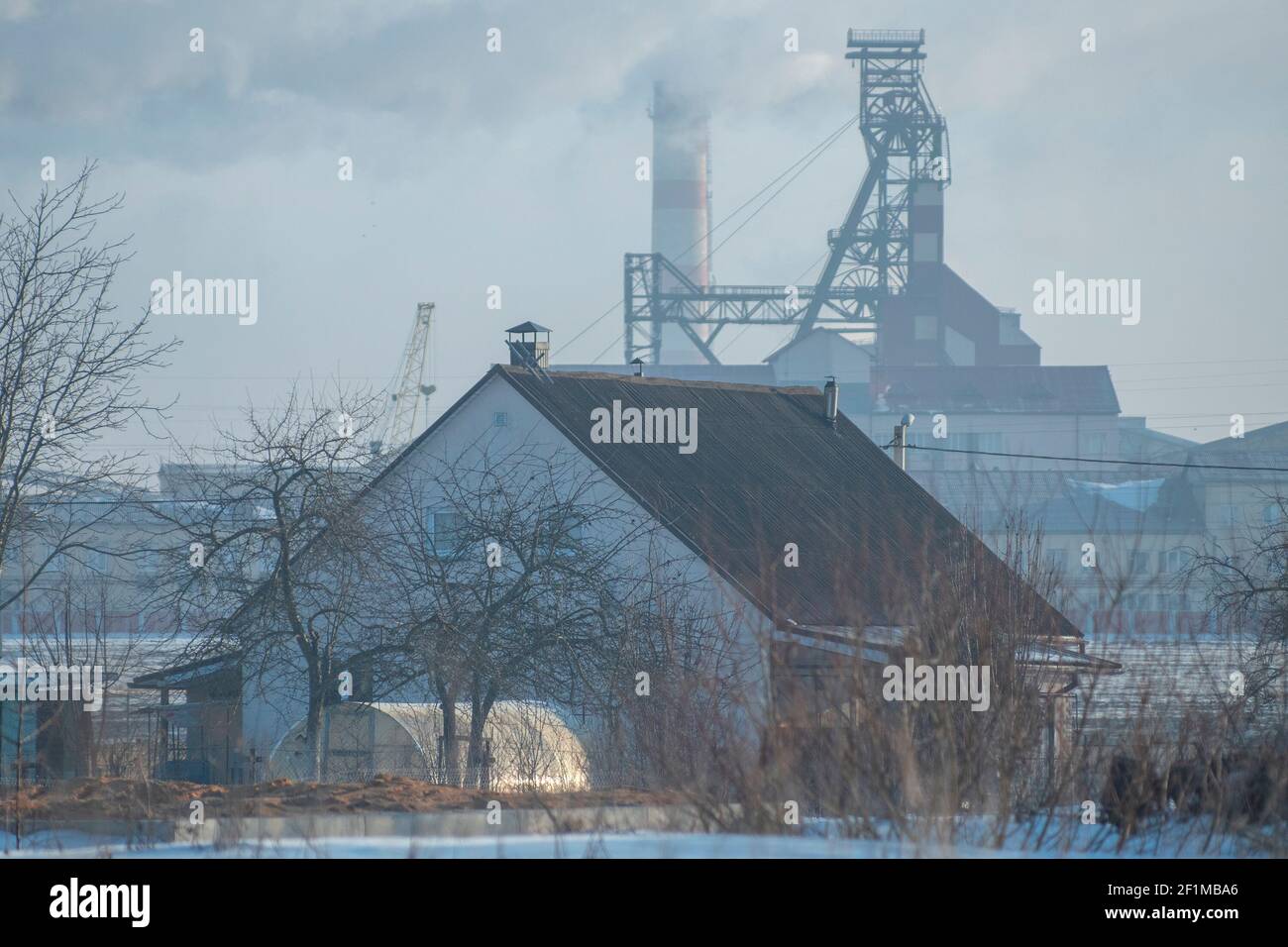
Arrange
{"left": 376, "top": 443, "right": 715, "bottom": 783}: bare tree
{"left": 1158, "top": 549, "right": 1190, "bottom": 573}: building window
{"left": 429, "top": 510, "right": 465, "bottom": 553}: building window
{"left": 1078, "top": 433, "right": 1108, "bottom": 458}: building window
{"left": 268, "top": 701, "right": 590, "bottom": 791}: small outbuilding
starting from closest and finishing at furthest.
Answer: {"left": 1158, "top": 549, "right": 1190, "bottom": 573}: building window → {"left": 268, "top": 701, "right": 590, "bottom": 791}: small outbuilding → {"left": 376, "top": 443, "right": 715, "bottom": 783}: bare tree → {"left": 429, "top": 510, "right": 465, "bottom": 553}: building window → {"left": 1078, "top": 433, "right": 1108, "bottom": 458}: building window

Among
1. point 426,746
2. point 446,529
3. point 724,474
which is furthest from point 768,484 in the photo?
point 426,746

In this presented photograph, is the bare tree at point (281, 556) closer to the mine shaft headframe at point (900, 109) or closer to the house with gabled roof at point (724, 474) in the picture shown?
the house with gabled roof at point (724, 474)

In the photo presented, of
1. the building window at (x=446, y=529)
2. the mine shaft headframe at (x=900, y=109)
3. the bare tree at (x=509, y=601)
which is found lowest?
the bare tree at (x=509, y=601)

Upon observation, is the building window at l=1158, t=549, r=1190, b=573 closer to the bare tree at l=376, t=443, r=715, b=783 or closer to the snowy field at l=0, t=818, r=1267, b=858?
the snowy field at l=0, t=818, r=1267, b=858

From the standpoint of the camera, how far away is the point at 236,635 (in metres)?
17.5

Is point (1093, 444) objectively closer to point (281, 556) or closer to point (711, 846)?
point (281, 556)

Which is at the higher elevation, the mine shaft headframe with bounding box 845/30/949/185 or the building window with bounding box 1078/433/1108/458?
the mine shaft headframe with bounding box 845/30/949/185

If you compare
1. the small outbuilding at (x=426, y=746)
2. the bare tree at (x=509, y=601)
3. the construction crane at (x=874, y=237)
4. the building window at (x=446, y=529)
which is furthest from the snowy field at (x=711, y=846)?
the construction crane at (x=874, y=237)

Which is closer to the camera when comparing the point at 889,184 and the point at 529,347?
the point at 529,347

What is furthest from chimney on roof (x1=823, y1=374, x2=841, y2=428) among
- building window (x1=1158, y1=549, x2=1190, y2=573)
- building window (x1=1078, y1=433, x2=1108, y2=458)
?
building window (x1=1078, y1=433, x2=1108, y2=458)

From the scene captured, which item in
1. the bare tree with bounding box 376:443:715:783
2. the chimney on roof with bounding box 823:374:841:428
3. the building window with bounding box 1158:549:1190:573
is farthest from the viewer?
the chimney on roof with bounding box 823:374:841:428
